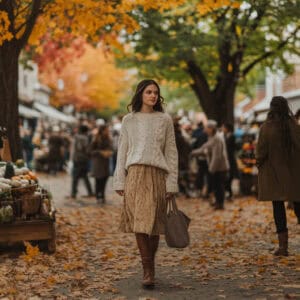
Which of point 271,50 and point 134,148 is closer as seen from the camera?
point 134,148

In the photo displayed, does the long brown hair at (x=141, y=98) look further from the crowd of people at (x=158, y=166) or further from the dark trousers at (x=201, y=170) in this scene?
the dark trousers at (x=201, y=170)

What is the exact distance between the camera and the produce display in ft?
33.4

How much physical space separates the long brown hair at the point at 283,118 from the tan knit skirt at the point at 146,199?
8.04 feet

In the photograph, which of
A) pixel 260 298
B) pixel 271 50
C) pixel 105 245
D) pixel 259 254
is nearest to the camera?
pixel 260 298

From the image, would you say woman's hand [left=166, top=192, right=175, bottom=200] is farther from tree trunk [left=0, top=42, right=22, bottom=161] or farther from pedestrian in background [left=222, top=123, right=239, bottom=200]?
pedestrian in background [left=222, top=123, right=239, bottom=200]

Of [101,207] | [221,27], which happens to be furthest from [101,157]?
[221,27]

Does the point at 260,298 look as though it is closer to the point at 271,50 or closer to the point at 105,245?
the point at 105,245

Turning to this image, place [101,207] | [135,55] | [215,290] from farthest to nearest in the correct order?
[135,55]
[101,207]
[215,290]

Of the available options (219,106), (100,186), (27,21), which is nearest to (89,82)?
(219,106)

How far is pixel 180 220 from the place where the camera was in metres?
7.75

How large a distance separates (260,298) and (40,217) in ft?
13.5

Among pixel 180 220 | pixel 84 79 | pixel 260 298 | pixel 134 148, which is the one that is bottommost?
pixel 260 298

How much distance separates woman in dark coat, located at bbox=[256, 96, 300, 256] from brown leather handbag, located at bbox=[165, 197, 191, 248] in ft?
7.20

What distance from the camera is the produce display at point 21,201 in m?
10.2
